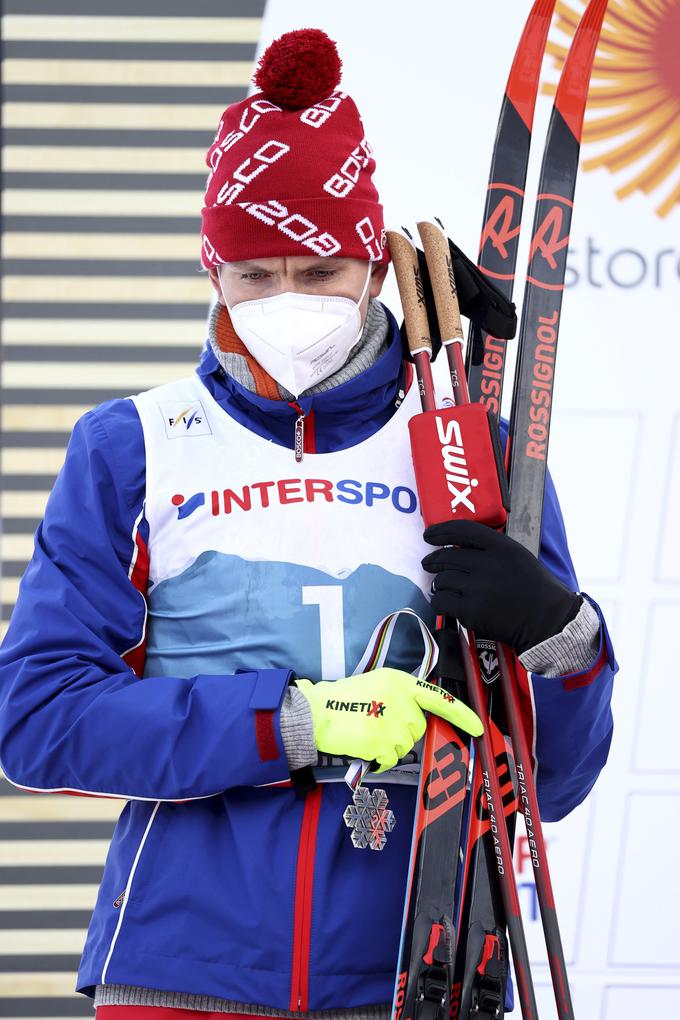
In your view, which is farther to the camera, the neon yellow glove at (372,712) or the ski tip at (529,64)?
the ski tip at (529,64)

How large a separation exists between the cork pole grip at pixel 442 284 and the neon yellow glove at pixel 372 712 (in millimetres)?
432

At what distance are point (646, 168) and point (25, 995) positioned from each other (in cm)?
231

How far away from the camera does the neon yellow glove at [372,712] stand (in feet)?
3.60

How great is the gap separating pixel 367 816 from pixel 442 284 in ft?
2.08

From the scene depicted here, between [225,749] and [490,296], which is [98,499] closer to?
[225,749]

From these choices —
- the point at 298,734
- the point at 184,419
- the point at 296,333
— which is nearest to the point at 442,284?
the point at 296,333

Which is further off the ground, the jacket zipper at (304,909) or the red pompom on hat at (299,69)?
the red pompom on hat at (299,69)

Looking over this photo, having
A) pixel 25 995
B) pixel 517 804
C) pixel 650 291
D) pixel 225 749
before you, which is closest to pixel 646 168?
pixel 650 291

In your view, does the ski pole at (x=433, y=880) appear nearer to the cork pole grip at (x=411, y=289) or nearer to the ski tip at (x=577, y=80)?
the cork pole grip at (x=411, y=289)

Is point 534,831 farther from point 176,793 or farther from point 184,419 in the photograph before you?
point 184,419

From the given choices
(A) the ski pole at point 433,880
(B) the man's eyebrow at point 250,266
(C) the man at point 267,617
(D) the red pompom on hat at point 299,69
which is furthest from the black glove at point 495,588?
(D) the red pompom on hat at point 299,69

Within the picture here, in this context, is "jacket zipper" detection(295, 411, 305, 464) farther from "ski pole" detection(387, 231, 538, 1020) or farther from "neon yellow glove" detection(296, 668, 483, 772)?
"neon yellow glove" detection(296, 668, 483, 772)

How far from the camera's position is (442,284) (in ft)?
4.42

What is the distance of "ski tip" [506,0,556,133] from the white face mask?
0.47 m
